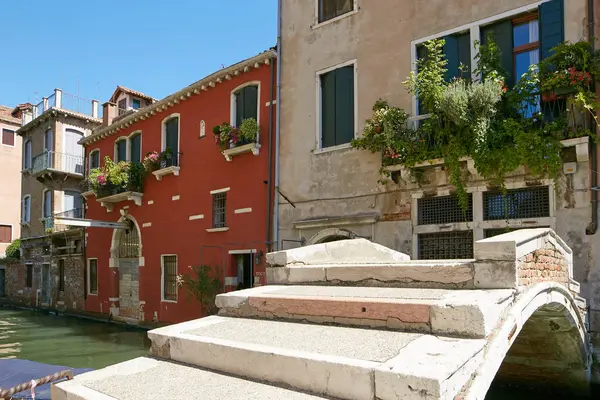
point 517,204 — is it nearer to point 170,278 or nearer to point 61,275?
point 170,278

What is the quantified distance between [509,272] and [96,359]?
10157mm

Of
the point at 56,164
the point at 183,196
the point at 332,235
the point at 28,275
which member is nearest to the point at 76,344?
the point at 183,196

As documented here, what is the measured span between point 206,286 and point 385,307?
900cm

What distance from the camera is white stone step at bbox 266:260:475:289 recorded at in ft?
12.7

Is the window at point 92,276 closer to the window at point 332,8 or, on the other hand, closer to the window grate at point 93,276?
the window grate at point 93,276

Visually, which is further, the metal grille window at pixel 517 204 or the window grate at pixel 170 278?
the window grate at pixel 170 278

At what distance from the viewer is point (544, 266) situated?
15.1 ft

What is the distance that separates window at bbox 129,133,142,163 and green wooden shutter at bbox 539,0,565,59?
39.5ft

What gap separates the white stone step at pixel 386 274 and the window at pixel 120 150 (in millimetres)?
12834

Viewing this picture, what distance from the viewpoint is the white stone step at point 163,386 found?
292 centimetres

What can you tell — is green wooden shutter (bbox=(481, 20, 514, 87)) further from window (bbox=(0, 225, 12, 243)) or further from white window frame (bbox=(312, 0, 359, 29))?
window (bbox=(0, 225, 12, 243))

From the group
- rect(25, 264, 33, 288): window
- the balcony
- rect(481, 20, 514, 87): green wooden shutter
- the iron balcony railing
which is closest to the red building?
the balcony

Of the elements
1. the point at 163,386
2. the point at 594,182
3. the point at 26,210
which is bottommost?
the point at 163,386

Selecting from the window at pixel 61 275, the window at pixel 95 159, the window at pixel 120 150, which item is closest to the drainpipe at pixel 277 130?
the window at pixel 120 150
